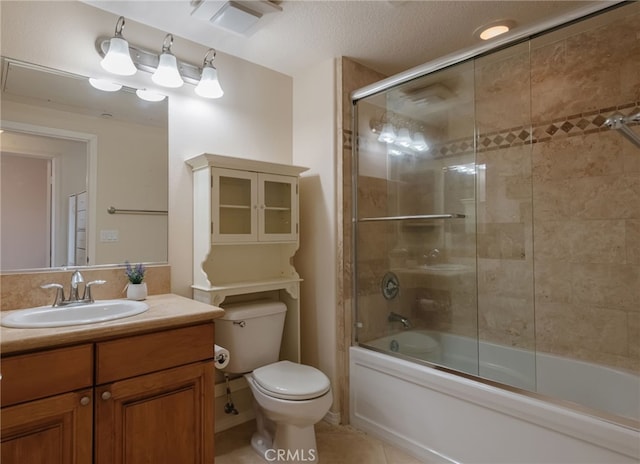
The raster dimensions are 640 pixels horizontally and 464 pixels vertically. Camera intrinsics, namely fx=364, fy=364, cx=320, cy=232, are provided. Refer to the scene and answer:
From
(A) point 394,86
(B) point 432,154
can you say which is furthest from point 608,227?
(A) point 394,86

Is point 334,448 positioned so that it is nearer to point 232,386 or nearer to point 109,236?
point 232,386

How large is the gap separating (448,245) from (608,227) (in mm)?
843

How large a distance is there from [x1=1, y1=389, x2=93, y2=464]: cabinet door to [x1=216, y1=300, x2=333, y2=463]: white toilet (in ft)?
2.53

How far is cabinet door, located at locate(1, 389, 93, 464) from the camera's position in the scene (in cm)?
112

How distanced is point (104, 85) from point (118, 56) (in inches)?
7.2

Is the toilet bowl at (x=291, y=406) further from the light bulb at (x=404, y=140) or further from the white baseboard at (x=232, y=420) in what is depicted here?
the light bulb at (x=404, y=140)

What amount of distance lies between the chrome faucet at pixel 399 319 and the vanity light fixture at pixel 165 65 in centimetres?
176

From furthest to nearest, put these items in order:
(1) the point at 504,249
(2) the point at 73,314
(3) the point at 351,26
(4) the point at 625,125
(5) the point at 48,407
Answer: (1) the point at 504,249, (3) the point at 351,26, (4) the point at 625,125, (2) the point at 73,314, (5) the point at 48,407

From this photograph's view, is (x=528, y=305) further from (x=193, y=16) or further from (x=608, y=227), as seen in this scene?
(x=193, y=16)

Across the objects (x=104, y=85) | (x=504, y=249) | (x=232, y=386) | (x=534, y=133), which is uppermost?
(x=104, y=85)

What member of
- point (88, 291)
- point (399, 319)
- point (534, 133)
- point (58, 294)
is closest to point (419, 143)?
point (534, 133)

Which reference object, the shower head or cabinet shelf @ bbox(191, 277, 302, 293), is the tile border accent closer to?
the shower head

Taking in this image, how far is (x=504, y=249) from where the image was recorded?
230 centimetres

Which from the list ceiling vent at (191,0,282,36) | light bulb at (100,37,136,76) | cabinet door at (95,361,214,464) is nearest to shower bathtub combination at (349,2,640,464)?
ceiling vent at (191,0,282,36)
